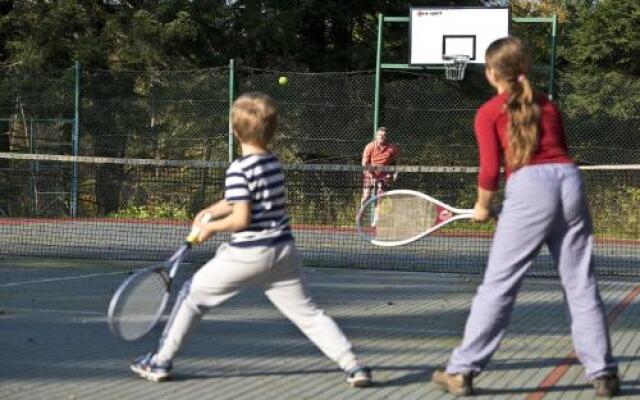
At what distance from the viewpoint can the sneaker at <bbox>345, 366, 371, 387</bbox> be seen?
5.74 metres

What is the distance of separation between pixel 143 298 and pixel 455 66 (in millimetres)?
16517

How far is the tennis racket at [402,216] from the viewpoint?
22.7 ft

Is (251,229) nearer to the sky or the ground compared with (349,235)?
nearer to the sky

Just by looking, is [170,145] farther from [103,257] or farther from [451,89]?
[103,257]

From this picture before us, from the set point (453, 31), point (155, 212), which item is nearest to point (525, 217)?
point (155, 212)

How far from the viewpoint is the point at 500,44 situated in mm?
5520

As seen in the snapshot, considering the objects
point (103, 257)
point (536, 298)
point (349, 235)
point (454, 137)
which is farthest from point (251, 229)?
point (454, 137)

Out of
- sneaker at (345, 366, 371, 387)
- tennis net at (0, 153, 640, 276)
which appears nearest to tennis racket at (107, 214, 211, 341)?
sneaker at (345, 366, 371, 387)

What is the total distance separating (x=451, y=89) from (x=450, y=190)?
2780 mm

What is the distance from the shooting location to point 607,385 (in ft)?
18.0

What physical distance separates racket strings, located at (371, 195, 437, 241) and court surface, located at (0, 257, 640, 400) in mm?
665

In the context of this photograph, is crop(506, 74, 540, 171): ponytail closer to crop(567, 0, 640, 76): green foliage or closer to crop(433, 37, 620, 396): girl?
crop(433, 37, 620, 396): girl

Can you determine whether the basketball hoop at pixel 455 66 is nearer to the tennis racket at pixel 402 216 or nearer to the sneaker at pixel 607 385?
the tennis racket at pixel 402 216

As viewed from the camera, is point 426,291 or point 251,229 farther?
point 426,291
